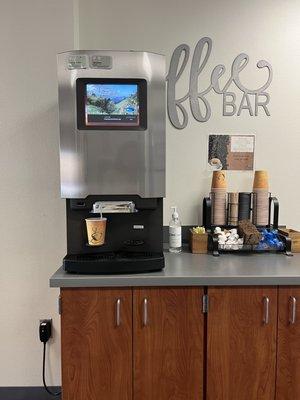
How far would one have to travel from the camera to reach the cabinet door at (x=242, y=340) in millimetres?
1352

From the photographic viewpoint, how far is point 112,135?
138 centimetres

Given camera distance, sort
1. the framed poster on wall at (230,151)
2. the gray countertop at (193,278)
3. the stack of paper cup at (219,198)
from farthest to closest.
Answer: the framed poster on wall at (230,151) < the stack of paper cup at (219,198) < the gray countertop at (193,278)

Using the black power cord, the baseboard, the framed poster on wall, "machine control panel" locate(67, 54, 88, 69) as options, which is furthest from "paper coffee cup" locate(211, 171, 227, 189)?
the baseboard

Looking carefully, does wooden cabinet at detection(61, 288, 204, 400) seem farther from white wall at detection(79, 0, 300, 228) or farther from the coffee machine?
white wall at detection(79, 0, 300, 228)

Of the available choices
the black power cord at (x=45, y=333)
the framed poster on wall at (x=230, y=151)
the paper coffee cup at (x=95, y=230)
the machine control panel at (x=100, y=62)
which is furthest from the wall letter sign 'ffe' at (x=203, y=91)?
the black power cord at (x=45, y=333)

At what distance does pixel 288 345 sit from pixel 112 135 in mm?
1199

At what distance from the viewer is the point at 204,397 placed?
140 cm

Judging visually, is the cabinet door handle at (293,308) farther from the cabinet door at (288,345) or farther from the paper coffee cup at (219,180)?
the paper coffee cup at (219,180)

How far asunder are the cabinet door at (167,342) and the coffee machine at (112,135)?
15 cm

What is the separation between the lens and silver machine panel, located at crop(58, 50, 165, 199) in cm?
136

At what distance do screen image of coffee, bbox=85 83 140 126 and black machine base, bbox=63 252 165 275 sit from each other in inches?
23.4

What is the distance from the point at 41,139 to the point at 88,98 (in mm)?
502

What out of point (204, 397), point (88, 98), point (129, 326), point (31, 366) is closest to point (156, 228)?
point (129, 326)

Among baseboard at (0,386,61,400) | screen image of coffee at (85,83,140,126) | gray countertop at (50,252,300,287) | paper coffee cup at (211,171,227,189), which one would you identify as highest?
screen image of coffee at (85,83,140,126)
